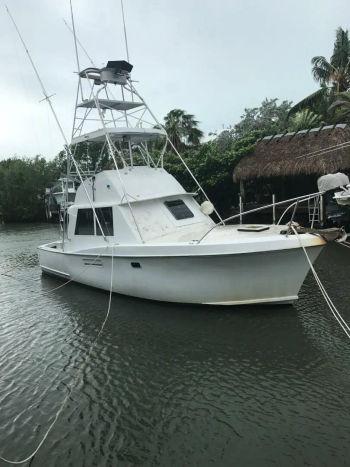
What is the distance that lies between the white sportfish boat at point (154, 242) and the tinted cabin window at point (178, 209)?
0.10 ft

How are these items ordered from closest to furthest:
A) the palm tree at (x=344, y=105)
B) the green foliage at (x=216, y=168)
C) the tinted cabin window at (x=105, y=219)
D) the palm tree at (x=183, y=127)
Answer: the tinted cabin window at (x=105, y=219), the green foliage at (x=216, y=168), the palm tree at (x=344, y=105), the palm tree at (x=183, y=127)

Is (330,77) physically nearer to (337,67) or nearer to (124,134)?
(337,67)

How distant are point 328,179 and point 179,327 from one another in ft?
13.1

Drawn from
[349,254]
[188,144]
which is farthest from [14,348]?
[188,144]

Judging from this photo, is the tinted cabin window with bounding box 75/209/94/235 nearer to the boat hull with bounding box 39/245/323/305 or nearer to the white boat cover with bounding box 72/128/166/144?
the boat hull with bounding box 39/245/323/305

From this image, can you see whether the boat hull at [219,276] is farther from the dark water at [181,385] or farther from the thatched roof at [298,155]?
the thatched roof at [298,155]

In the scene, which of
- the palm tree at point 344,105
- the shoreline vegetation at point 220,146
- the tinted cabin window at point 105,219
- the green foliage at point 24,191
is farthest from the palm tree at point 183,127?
the tinted cabin window at point 105,219

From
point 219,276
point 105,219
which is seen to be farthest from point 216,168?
point 219,276

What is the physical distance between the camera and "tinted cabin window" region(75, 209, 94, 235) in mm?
11164

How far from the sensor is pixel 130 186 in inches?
420

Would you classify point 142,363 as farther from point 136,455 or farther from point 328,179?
point 328,179

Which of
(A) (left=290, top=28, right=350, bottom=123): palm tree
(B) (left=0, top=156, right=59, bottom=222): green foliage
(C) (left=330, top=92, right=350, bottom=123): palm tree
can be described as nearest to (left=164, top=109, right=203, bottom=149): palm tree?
(A) (left=290, top=28, right=350, bottom=123): palm tree

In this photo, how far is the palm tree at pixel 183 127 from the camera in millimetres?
33000

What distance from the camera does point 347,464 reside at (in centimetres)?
438
